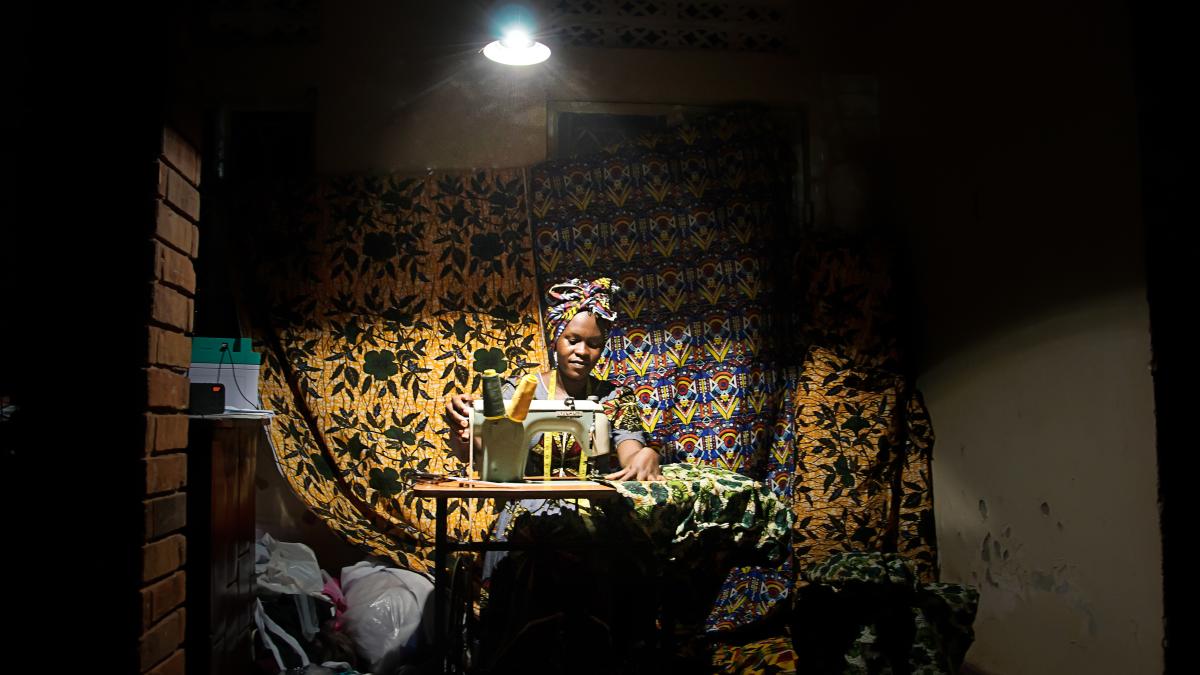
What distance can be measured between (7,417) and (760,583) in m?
2.75

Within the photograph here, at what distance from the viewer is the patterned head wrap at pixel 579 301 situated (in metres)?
3.17

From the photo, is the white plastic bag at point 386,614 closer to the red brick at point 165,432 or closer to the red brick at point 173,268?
the red brick at point 165,432

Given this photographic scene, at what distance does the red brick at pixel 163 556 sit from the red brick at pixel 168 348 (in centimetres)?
37

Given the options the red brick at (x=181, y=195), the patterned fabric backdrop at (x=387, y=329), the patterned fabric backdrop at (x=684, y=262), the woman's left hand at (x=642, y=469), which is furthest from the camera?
the patterned fabric backdrop at (x=684, y=262)

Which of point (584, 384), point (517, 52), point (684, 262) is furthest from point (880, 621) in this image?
point (517, 52)

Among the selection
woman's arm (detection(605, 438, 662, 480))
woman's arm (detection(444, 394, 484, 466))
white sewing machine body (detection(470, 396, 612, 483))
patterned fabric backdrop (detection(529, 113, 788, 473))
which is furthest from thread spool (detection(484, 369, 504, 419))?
patterned fabric backdrop (detection(529, 113, 788, 473))

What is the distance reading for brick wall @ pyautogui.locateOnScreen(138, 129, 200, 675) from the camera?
181 cm

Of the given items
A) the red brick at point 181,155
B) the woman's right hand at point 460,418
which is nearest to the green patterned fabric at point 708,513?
the woman's right hand at point 460,418

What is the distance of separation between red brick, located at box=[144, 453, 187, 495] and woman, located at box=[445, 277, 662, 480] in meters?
1.04

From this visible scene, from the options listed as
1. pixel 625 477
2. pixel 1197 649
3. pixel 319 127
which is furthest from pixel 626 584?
pixel 319 127

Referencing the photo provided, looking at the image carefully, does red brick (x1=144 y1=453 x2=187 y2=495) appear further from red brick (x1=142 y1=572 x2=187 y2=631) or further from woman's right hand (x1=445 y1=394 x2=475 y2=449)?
woman's right hand (x1=445 y1=394 x2=475 y2=449)

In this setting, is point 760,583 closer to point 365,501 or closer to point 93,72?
point 365,501

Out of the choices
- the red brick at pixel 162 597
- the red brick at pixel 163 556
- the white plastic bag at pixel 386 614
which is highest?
the red brick at pixel 163 556

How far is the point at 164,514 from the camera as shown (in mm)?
1887
